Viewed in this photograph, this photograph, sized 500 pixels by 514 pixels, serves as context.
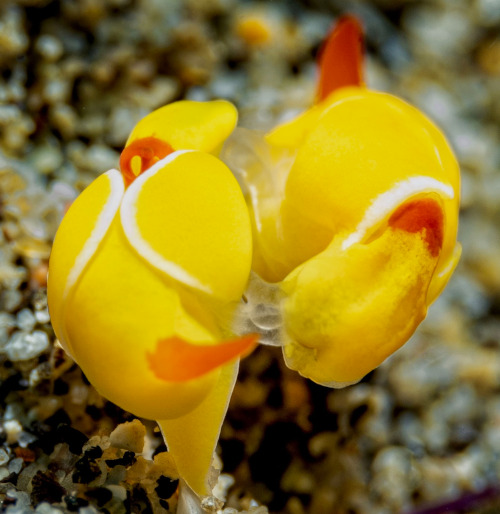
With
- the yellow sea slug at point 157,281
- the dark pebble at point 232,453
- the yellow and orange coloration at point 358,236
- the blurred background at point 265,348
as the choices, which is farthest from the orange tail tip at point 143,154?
the dark pebble at point 232,453

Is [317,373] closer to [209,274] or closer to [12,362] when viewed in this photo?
[209,274]

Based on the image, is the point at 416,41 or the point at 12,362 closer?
the point at 12,362

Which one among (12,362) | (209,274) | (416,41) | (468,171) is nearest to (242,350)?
(209,274)

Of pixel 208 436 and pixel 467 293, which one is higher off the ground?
pixel 208 436

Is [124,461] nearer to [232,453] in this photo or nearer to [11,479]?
[11,479]

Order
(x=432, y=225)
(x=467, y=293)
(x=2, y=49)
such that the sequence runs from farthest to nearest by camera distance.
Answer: (x=467, y=293), (x=2, y=49), (x=432, y=225)

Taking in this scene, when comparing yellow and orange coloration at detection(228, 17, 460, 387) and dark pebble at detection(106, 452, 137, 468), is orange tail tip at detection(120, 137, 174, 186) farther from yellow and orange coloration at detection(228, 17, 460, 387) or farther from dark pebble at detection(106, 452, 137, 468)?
dark pebble at detection(106, 452, 137, 468)
